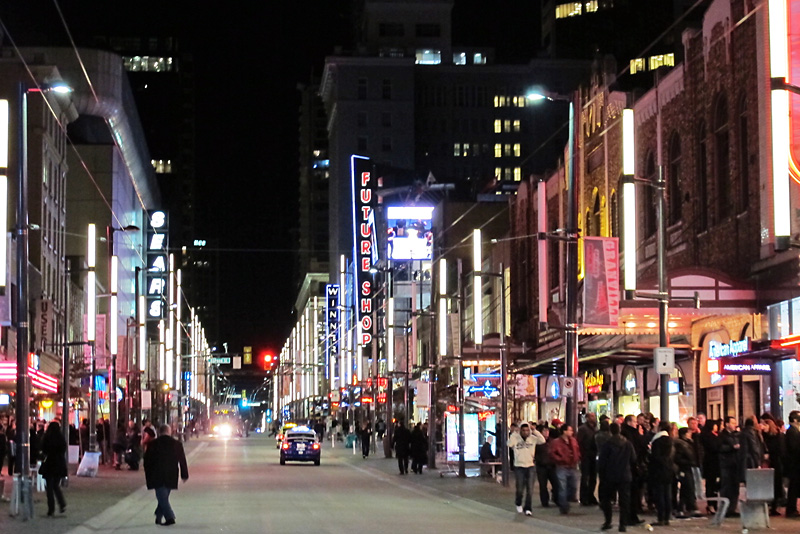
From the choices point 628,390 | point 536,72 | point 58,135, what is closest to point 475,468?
point 628,390

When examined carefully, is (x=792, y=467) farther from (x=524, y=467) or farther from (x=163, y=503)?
(x=163, y=503)

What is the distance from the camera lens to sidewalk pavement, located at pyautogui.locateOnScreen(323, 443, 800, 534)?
22.2 metres

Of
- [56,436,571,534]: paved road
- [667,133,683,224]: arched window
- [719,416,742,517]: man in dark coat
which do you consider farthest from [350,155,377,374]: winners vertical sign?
[719,416,742,517]: man in dark coat

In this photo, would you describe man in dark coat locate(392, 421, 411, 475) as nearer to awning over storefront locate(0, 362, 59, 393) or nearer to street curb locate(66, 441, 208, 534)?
street curb locate(66, 441, 208, 534)

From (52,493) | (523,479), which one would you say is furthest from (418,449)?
(52,493)

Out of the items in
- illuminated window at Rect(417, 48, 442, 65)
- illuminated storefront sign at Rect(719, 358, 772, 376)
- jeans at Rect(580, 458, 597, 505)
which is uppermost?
illuminated window at Rect(417, 48, 442, 65)

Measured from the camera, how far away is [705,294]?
101ft

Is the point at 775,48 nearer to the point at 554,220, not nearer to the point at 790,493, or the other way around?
the point at 790,493

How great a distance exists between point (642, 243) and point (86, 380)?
29.9 metres

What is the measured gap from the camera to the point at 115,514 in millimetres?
26891

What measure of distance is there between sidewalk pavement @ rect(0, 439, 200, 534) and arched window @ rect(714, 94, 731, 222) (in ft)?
53.2

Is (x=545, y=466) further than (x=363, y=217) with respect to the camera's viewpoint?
No

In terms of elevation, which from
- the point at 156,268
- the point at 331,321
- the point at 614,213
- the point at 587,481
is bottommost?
the point at 587,481

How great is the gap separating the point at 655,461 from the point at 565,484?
3.65m
